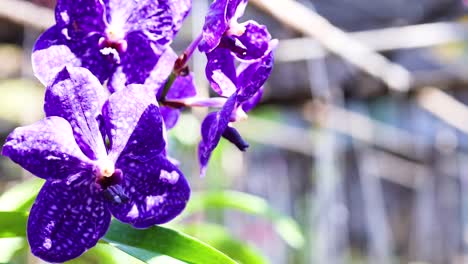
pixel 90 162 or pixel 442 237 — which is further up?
pixel 90 162

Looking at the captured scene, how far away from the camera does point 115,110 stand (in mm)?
475

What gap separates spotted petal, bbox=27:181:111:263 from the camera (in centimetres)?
46

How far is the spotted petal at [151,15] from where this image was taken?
1.76 feet

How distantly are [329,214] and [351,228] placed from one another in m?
1.72

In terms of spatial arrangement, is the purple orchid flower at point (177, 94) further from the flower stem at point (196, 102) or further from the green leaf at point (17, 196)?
the green leaf at point (17, 196)

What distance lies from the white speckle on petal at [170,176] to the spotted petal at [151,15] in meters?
0.11

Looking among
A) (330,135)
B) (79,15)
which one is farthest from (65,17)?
(330,135)

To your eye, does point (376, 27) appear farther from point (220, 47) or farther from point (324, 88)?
point (220, 47)

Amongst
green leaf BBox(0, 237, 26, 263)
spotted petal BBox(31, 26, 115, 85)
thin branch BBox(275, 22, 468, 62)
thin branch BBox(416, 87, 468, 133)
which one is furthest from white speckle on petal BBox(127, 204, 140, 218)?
thin branch BBox(416, 87, 468, 133)

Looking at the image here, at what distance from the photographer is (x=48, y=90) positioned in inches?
18.0

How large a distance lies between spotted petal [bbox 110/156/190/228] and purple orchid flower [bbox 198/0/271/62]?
97 mm

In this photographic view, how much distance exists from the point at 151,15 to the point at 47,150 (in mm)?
149

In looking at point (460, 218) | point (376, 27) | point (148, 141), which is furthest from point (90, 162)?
point (460, 218)

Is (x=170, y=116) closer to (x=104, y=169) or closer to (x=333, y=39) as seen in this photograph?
(x=104, y=169)
